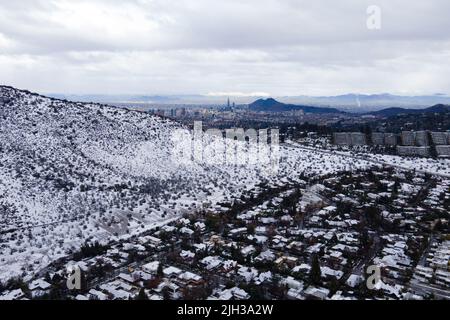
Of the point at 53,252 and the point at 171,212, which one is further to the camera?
the point at 171,212

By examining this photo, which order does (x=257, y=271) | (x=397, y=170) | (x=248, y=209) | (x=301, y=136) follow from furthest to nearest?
1. (x=301, y=136)
2. (x=397, y=170)
3. (x=248, y=209)
4. (x=257, y=271)

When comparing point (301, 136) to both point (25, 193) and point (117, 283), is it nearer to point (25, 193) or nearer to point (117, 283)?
point (25, 193)

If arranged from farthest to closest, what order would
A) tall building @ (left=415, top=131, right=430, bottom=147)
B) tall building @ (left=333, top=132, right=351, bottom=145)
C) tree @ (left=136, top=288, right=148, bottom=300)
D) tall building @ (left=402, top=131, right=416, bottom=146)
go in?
tall building @ (left=333, top=132, right=351, bottom=145) → tall building @ (left=402, top=131, right=416, bottom=146) → tall building @ (left=415, top=131, right=430, bottom=147) → tree @ (left=136, top=288, right=148, bottom=300)

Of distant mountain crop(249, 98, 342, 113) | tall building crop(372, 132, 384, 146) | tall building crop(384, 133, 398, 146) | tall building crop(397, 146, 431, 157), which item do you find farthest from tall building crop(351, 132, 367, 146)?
distant mountain crop(249, 98, 342, 113)

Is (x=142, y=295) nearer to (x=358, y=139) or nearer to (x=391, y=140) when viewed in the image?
(x=358, y=139)

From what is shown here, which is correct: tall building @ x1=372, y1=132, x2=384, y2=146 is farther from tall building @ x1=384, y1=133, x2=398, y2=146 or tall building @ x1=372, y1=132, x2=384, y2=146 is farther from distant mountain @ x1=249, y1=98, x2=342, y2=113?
distant mountain @ x1=249, y1=98, x2=342, y2=113

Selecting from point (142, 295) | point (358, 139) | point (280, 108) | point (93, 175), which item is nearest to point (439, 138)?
point (358, 139)
